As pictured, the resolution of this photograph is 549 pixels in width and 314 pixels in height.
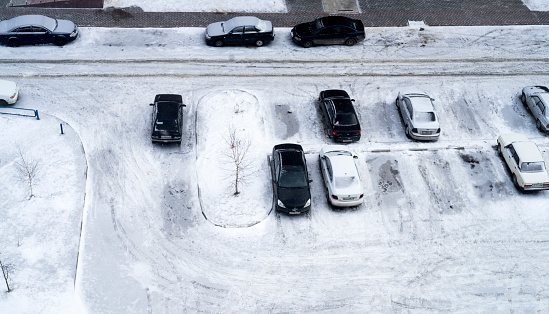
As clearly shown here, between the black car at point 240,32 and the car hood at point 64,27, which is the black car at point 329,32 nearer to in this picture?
the black car at point 240,32

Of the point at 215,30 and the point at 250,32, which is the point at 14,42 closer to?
the point at 215,30

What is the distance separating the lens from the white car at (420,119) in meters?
28.1

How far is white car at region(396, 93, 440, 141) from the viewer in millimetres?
28109

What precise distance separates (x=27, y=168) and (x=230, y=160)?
8.94 metres

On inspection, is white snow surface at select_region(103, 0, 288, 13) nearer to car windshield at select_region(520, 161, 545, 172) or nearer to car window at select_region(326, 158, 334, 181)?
car window at select_region(326, 158, 334, 181)

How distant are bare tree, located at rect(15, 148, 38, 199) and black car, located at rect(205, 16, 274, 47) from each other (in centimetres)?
1176

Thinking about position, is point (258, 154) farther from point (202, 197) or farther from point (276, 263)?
point (276, 263)

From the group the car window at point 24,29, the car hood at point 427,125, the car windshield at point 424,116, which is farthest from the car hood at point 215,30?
the car hood at point 427,125

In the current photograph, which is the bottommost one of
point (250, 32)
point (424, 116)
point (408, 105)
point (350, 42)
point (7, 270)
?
point (7, 270)

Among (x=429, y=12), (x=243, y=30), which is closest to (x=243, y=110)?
(x=243, y=30)

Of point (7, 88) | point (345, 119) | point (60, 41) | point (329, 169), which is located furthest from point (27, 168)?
point (345, 119)

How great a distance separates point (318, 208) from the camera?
25.4 metres

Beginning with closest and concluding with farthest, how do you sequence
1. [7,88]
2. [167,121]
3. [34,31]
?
[167,121] → [7,88] → [34,31]

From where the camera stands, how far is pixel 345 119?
2784cm
